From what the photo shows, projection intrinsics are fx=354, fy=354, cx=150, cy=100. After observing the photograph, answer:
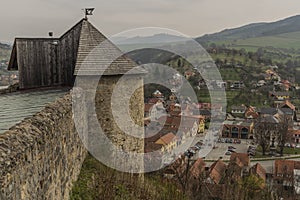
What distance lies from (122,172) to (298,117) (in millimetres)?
64483

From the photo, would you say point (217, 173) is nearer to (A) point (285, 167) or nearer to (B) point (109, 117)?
(A) point (285, 167)

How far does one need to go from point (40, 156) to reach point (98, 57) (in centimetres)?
543

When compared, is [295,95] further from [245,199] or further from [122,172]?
[122,172]

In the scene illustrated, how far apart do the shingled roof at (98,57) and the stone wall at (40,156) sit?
2.57m

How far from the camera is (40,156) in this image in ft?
12.3

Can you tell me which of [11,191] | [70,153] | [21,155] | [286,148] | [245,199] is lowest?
[286,148]

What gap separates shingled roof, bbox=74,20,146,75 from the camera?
8.63 metres

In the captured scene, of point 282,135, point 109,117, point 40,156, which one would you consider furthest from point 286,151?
point 40,156

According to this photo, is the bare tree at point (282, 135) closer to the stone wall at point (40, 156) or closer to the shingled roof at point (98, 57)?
the shingled roof at point (98, 57)

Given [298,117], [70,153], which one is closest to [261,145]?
[298,117]

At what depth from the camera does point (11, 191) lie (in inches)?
113

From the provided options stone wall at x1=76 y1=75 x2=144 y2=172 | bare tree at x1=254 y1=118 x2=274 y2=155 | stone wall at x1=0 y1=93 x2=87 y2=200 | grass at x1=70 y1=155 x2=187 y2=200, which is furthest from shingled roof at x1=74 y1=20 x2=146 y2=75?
bare tree at x1=254 y1=118 x2=274 y2=155

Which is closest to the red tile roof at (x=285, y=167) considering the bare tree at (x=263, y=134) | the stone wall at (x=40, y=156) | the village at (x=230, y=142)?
the village at (x=230, y=142)

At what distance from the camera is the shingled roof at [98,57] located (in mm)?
8633
